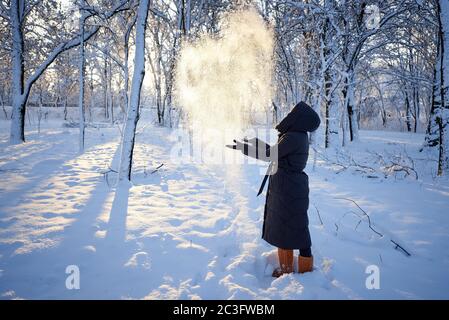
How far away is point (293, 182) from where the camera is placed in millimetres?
2576

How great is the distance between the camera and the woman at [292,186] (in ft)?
8.30

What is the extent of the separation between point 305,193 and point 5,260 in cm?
333

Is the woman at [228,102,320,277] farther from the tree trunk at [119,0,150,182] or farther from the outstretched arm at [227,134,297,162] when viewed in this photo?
the tree trunk at [119,0,150,182]


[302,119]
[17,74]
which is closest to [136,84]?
[302,119]

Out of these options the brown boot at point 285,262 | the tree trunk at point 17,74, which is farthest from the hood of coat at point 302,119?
the tree trunk at point 17,74

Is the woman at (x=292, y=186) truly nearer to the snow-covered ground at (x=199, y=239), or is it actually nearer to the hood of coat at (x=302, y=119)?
the hood of coat at (x=302, y=119)

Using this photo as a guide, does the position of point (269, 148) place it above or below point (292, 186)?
above

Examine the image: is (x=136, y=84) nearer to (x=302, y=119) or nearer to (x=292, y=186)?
(x=302, y=119)

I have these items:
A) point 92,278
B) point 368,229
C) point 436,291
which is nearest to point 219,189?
point 368,229

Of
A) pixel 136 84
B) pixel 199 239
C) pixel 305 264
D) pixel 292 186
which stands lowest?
pixel 199 239

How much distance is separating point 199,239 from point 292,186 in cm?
162

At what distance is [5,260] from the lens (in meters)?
2.74
